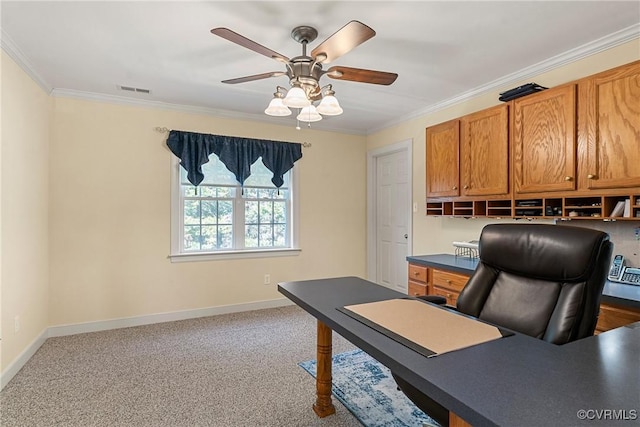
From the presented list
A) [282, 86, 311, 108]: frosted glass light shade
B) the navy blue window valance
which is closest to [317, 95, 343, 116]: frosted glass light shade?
[282, 86, 311, 108]: frosted glass light shade

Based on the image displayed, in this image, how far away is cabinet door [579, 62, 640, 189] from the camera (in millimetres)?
2036

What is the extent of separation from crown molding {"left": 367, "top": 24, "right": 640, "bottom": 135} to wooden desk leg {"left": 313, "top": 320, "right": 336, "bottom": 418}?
2698mm

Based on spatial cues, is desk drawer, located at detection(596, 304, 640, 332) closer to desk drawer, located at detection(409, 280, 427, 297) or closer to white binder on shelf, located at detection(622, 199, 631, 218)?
white binder on shelf, located at detection(622, 199, 631, 218)

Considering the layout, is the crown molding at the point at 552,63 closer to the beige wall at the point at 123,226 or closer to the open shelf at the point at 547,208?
the open shelf at the point at 547,208

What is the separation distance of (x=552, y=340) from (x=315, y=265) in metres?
3.48

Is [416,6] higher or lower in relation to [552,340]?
higher

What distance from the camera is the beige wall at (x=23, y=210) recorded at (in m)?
2.45

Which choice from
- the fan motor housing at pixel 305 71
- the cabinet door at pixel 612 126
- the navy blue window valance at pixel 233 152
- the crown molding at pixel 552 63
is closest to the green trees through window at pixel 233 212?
the navy blue window valance at pixel 233 152

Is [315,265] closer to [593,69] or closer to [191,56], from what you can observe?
[191,56]

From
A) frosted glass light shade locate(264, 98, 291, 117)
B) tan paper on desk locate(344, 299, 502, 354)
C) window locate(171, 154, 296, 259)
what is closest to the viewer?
tan paper on desk locate(344, 299, 502, 354)

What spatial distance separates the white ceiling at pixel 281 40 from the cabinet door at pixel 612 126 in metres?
0.41

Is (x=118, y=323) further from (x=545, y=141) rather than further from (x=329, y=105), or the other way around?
(x=545, y=141)

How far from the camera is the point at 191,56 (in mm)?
2660

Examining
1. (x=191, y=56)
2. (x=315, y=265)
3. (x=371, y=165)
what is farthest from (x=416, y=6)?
(x=315, y=265)
